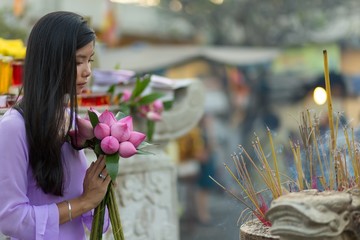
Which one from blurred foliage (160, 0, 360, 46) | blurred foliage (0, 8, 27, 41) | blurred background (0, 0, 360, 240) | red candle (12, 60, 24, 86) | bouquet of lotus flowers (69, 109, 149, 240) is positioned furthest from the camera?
blurred foliage (160, 0, 360, 46)

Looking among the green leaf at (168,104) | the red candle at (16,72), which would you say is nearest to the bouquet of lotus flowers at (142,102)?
the green leaf at (168,104)

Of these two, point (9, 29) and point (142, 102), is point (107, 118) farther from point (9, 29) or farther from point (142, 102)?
point (9, 29)

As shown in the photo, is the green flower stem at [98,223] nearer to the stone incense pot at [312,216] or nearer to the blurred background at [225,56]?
the stone incense pot at [312,216]

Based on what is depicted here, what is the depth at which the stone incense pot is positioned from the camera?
1.53m

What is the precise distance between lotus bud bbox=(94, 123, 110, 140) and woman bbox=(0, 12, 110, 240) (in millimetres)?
→ 67

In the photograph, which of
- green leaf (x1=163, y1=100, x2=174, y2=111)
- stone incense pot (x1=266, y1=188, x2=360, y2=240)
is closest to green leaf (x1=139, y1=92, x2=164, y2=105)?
green leaf (x1=163, y1=100, x2=174, y2=111)

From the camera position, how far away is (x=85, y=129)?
1.93 metres

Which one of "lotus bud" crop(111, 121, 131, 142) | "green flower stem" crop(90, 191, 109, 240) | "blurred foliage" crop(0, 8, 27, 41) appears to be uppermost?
"blurred foliage" crop(0, 8, 27, 41)

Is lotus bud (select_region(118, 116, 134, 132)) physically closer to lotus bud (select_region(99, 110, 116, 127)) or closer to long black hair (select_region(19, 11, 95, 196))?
lotus bud (select_region(99, 110, 116, 127))

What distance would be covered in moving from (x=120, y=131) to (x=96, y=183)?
158 mm

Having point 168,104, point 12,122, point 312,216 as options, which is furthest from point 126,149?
point 168,104

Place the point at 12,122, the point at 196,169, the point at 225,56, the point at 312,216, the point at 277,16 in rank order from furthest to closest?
A: the point at 277,16, the point at 225,56, the point at 196,169, the point at 12,122, the point at 312,216

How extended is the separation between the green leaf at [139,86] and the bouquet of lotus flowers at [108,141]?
6.14 feet

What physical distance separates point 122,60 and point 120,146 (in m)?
7.79
